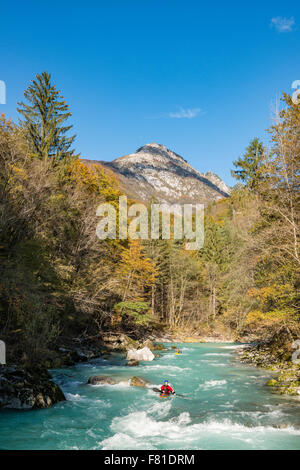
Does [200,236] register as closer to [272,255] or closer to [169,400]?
[272,255]

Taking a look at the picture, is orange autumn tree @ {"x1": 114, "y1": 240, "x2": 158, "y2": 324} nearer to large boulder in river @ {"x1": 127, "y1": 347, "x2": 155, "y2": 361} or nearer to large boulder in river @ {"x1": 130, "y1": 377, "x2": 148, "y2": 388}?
large boulder in river @ {"x1": 127, "y1": 347, "x2": 155, "y2": 361}

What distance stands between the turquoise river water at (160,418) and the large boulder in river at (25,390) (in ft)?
1.11

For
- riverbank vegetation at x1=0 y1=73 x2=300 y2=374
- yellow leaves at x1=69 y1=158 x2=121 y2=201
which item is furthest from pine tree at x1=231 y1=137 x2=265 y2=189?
yellow leaves at x1=69 y1=158 x2=121 y2=201

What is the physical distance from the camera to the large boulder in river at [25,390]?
9148 millimetres

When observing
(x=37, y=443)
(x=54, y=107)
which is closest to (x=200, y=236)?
(x=54, y=107)

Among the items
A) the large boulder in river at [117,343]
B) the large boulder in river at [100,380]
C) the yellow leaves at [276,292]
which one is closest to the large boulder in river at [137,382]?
the large boulder in river at [100,380]

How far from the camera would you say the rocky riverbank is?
39.9 ft

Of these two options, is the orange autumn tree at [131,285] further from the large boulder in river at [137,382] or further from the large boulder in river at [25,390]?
the large boulder in river at [25,390]

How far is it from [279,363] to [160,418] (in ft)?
32.2

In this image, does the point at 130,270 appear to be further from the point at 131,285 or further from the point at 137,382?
the point at 137,382

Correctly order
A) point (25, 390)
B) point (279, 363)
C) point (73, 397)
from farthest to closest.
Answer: point (279, 363) → point (73, 397) → point (25, 390)

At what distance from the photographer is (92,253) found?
74.4ft

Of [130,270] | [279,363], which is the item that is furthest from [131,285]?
[279,363]

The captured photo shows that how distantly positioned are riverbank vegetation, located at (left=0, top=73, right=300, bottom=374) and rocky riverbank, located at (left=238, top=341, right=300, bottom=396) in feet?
3.02
